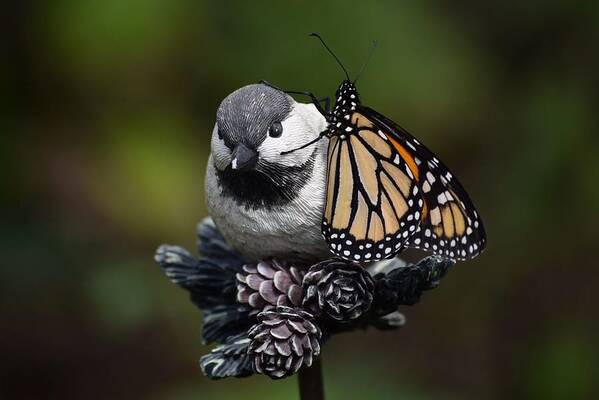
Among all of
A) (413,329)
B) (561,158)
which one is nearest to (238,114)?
(561,158)

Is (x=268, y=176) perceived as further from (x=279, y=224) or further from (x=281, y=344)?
(x=281, y=344)

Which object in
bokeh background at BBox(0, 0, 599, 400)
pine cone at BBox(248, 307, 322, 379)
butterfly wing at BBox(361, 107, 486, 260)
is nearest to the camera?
pine cone at BBox(248, 307, 322, 379)

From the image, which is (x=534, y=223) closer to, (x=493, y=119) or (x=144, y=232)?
(x=493, y=119)

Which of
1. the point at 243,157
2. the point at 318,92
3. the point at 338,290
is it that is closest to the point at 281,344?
the point at 338,290

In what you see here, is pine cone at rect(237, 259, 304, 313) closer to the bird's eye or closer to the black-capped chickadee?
the black-capped chickadee

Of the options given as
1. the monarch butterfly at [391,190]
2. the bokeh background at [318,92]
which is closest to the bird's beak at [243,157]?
the monarch butterfly at [391,190]

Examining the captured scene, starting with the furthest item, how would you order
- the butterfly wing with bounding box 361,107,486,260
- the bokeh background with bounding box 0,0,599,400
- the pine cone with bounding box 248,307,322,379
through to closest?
the bokeh background with bounding box 0,0,599,400, the butterfly wing with bounding box 361,107,486,260, the pine cone with bounding box 248,307,322,379

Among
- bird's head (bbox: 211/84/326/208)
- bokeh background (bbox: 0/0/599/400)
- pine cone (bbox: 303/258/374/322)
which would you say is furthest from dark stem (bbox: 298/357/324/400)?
bokeh background (bbox: 0/0/599/400)
